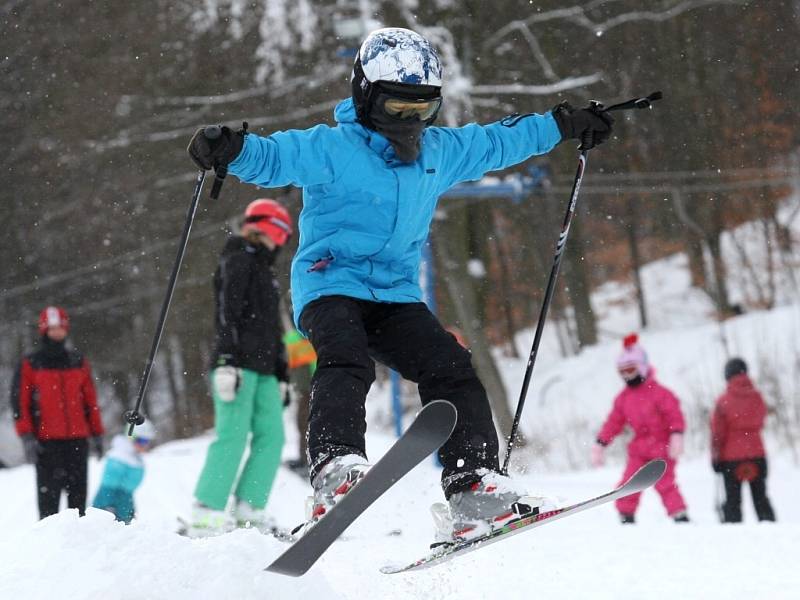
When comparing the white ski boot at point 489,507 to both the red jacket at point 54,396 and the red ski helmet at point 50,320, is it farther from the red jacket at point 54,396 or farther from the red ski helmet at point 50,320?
the red ski helmet at point 50,320

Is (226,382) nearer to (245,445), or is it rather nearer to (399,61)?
(245,445)

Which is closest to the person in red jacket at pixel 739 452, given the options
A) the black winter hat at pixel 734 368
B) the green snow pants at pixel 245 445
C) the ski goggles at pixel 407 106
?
the black winter hat at pixel 734 368

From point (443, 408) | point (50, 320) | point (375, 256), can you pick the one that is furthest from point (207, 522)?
point (443, 408)

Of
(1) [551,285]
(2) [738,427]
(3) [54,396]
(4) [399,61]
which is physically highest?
(4) [399,61]

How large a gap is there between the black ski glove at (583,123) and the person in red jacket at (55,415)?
3.85m

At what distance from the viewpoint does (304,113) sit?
1450 cm

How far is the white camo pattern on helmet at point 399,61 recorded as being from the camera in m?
3.44

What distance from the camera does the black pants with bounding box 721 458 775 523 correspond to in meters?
7.77

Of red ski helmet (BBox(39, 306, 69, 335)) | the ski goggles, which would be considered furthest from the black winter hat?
the ski goggles

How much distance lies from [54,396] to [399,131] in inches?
149

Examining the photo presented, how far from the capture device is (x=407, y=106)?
3.50 metres

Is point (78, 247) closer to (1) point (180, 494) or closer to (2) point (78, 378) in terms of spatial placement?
(1) point (180, 494)

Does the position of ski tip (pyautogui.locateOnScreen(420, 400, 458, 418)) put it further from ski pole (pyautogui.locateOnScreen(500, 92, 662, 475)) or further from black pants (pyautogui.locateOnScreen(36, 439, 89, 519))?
black pants (pyautogui.locateOnScreen(36, 439, 89, 519))

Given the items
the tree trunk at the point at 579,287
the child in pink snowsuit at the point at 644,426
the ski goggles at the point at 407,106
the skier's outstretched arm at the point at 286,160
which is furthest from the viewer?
the tree trunk at the point at 579,287
